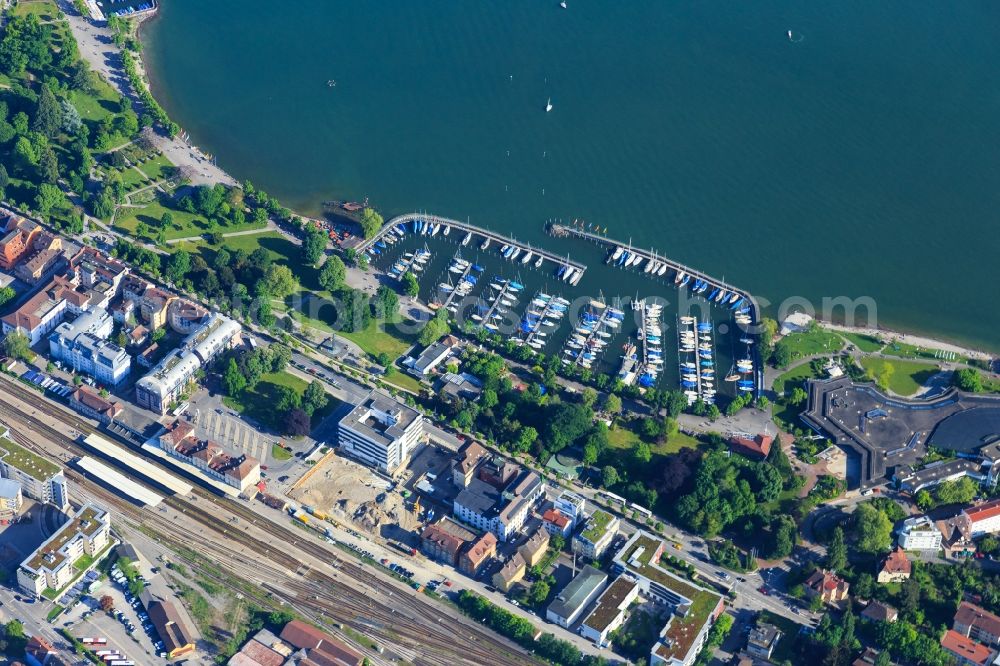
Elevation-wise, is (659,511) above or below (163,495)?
above

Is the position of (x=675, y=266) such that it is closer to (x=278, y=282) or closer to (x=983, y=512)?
(x=278, y=282)

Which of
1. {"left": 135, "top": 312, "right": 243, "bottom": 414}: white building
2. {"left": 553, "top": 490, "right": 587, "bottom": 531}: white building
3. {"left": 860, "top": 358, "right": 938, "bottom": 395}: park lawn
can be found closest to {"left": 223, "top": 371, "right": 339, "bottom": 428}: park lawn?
{"left": 135, "top": 312, "right": 243, "bottom": 414}: white building

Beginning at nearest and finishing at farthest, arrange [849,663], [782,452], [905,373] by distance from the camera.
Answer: [849,663] < [782,452] < [905,373]

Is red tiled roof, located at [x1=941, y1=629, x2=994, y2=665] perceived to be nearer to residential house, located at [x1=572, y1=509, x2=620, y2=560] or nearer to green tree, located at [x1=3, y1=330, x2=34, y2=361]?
residential house, located at [x1=572, y1=509, x2=620, y2=560]

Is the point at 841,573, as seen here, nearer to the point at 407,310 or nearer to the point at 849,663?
the point at 849,663

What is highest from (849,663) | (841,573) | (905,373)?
(905,373)

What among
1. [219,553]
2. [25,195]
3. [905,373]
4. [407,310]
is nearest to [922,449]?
[905,373]

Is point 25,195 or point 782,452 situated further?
point 25,195
